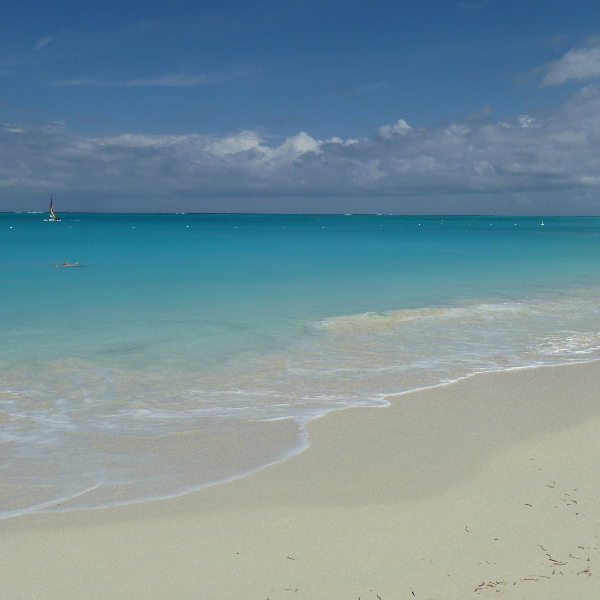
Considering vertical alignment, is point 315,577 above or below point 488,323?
below

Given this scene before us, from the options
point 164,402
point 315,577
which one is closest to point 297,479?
point 315,577

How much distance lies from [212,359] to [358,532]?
6.09m

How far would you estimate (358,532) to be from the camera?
430 cm

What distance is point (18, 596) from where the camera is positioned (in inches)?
141

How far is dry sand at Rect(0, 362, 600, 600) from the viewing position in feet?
12.1

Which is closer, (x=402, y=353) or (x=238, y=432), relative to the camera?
(x=238, y=432)

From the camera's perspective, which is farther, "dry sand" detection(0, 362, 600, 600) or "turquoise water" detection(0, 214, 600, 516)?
"turquoise water" detection(0, 214, 600, 516)

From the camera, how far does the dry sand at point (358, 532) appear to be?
3693mm

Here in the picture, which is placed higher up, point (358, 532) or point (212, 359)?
point (212, 359)

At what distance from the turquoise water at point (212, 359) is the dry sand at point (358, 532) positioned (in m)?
0.50

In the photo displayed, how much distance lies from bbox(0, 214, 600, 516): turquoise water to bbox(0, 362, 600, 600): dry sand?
1.63ft

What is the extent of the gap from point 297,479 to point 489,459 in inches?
76.9

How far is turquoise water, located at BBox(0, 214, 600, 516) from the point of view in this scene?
5.71 m

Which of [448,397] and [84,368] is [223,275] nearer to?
[84,368]
